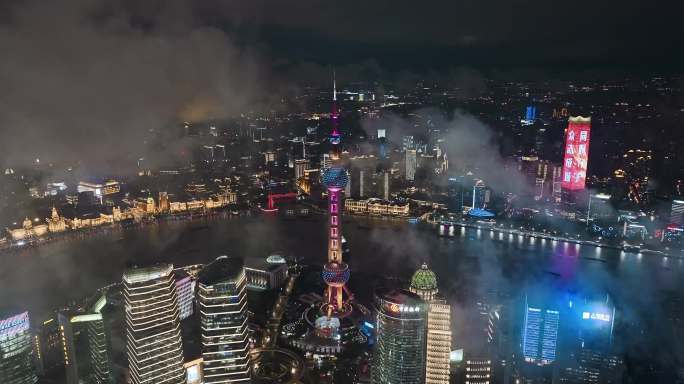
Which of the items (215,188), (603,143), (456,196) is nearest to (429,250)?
(456,196)

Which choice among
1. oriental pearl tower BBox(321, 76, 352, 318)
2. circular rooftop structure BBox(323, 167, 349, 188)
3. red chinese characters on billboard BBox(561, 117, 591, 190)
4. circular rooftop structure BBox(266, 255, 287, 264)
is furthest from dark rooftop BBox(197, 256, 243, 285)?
red chinese characters on billboard BBox(561, 117, 591, 190)

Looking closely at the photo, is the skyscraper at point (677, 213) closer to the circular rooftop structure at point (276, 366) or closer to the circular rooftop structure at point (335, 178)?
the circular rooftop structure at point (335, 178)

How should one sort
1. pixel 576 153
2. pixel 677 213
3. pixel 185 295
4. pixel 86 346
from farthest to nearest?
1. pixel 576 153
2. pixel 677 213
3. pixel 185 295
4. pixel 86 346

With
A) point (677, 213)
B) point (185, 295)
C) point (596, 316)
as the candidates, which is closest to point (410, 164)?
point (677, 213)

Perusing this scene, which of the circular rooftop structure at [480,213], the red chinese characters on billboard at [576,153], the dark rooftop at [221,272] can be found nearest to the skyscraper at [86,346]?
the dark rooftop at [221,272]

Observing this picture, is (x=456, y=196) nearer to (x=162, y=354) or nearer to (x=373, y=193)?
(x=373, y=193)

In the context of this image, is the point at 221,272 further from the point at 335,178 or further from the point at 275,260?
the point at 275,260
